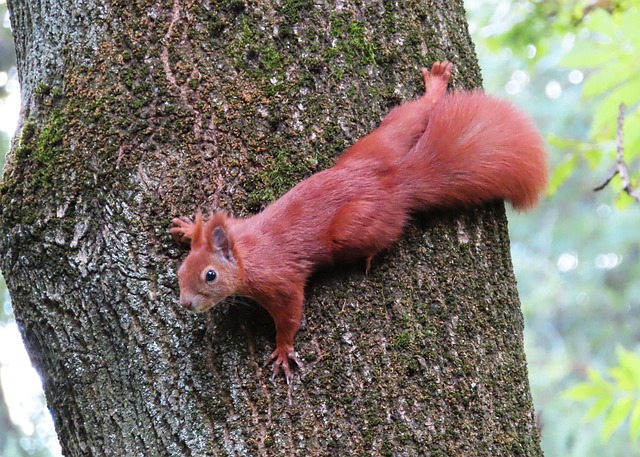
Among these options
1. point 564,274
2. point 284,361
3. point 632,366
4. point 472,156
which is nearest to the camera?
A: point 284,361

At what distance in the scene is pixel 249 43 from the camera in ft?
8.27

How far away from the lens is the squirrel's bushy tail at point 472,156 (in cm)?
256

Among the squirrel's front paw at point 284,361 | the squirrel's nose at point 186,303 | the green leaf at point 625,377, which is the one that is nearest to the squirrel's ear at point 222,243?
the squirrel's nose at point 186,303

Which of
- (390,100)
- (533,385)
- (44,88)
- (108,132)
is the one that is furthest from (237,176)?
(533,385)

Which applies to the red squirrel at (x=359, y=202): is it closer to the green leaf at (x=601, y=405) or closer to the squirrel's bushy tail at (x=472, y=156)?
the squirrel's bushy tail at (x=472, y=156)

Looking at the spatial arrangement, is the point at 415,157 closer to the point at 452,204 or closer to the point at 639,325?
the point at 452,204

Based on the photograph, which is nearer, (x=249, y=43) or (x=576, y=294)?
(x=249, y=43)

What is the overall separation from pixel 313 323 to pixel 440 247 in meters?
0.53

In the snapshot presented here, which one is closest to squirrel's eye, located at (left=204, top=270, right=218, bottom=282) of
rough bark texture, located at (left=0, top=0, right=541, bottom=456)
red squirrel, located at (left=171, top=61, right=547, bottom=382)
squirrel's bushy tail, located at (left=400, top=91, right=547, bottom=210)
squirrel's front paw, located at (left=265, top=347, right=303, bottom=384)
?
red squirrel, located at (left=171, top=61, right=547, bottom=382)

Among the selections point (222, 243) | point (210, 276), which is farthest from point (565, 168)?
point (210, 276)

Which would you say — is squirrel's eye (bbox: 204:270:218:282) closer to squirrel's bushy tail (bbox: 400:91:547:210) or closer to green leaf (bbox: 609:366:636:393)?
squirrel's bushy tail (bbox: 400:91:547:210)

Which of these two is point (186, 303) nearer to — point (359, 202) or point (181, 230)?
point (181, 230)

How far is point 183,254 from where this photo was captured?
242 cm

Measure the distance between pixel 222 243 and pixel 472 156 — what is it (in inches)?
40.2
